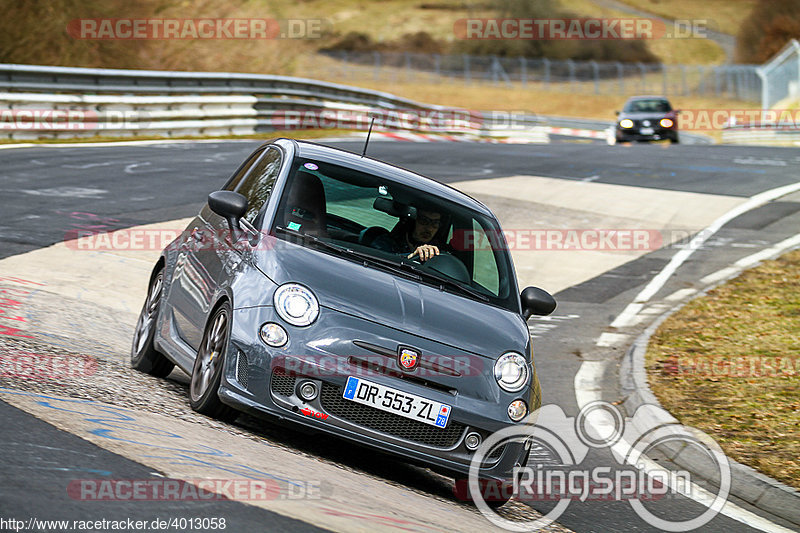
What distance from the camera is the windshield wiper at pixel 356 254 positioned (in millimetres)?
6648

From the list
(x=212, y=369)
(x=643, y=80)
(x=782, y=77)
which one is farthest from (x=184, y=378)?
(x=643, y=80)

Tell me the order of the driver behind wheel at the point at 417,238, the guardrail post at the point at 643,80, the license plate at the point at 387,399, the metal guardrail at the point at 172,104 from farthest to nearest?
the guardrail post at the point at 643,80
the metal guardrail at the point at 172,104
the driver behind wheel at the point at 417,238
the license plate at the point at 387,399

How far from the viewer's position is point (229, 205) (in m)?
6.87

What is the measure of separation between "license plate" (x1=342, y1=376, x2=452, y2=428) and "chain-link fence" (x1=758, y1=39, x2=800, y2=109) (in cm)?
3784

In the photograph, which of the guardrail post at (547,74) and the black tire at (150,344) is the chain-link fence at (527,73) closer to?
the guardrail post at (547,74)

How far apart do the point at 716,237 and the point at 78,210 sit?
31.0ft

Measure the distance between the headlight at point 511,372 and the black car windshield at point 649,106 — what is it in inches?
1242

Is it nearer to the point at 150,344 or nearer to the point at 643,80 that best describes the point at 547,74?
the point at 643,80

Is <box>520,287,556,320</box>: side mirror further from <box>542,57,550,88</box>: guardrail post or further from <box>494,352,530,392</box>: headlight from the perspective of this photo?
<box>542,57,550,88</box>: guardrail post

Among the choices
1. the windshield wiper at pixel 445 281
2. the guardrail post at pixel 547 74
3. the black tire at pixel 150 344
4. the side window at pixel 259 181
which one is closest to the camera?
the windshield wiper at pixel 445 281

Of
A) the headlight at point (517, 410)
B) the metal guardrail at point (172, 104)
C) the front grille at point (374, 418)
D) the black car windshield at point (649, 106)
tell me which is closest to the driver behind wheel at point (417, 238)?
the headlight at point (517, 410)

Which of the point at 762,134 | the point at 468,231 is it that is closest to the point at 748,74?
the point at 762,134

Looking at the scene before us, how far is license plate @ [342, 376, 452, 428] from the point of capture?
5824mm

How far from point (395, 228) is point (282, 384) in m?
1.64
